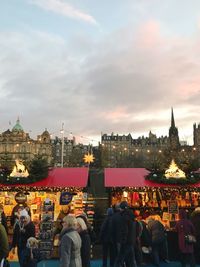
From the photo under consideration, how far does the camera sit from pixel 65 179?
13625 millimetres

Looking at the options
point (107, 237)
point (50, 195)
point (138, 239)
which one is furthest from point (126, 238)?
point (50, 195)

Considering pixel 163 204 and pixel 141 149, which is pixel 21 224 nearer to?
pixel 163 204

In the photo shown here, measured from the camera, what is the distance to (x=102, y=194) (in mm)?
15352

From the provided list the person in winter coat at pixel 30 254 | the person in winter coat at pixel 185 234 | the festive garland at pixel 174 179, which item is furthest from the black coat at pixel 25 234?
the festive garland at pixel 174 179

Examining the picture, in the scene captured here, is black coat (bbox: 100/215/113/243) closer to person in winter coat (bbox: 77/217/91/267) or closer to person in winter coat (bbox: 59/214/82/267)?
person in winter coat (bbox: 77/217/91/267)

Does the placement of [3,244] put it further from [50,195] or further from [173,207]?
[173,207]

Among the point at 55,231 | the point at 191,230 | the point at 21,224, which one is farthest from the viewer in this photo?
the point at 55,231

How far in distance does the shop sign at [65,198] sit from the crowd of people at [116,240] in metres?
3.21

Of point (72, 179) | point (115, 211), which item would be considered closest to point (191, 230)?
point (115, 211)

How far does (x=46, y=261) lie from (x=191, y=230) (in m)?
4.30

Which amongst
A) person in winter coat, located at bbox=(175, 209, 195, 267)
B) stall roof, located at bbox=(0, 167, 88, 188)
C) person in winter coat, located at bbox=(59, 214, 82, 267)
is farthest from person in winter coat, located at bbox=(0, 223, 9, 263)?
stall roof, located at bbox=(0, 167, 88, 188)

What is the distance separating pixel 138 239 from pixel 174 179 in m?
4.50

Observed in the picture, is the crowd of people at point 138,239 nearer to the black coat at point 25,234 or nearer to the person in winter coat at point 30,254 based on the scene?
the black coat at point 25,234

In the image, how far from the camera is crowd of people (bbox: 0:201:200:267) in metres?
5.41
